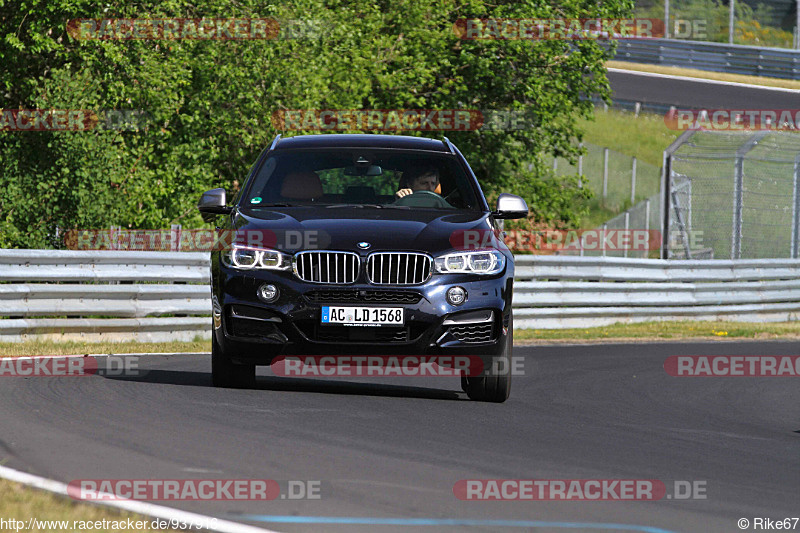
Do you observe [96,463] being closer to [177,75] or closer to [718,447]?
[718,447]

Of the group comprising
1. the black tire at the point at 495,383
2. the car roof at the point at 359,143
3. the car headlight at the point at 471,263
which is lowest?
the black tire at the point at 495,383

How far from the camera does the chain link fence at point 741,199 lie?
23234 millimetres

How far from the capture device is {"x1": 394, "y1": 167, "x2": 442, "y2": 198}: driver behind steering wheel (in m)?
9.77

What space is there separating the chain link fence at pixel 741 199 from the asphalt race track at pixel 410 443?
12.6 metres

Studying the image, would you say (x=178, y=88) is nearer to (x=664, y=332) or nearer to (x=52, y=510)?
(x=664, y=332)

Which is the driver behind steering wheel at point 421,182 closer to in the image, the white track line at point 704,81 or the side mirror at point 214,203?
the side mirror at point 214,203

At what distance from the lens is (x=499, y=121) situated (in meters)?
27.3

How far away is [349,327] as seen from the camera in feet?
27.9

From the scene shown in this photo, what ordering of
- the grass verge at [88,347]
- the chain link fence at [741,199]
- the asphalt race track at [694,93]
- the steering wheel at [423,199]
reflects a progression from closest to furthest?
the steering wheel at [423,199] < the grass verge at [88,347] < the chain link fence at [741,199] < the asphalt race track at [694,93]

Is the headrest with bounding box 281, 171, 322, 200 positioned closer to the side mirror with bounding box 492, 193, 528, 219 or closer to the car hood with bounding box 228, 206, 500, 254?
the car hood with bounding box 228, 206, 500, 254

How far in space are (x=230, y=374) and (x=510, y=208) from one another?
2.28 metres

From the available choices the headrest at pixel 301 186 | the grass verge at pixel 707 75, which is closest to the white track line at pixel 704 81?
the grass verge at pixel 707 75

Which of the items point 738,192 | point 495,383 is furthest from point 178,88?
point 495,383

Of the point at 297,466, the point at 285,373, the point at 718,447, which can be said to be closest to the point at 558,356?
the point at 285,373
